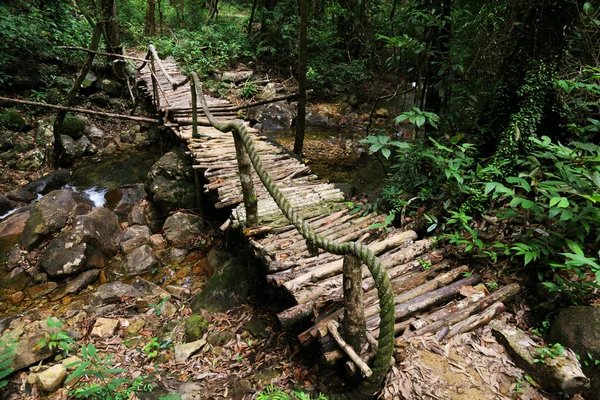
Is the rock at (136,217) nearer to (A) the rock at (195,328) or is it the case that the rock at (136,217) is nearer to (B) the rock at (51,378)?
(A) the rock at (195,328)

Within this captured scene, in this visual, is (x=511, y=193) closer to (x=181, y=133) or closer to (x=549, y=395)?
(x=549, y=395)

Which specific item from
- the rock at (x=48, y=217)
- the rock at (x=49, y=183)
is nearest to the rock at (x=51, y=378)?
the rock at (x=48, y=217)

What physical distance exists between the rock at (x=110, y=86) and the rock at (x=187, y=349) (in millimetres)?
12244

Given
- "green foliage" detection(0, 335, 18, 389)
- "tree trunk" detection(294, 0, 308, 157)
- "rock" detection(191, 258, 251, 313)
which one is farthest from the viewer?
"tree trunk" detection(294, 0, 308, 157)

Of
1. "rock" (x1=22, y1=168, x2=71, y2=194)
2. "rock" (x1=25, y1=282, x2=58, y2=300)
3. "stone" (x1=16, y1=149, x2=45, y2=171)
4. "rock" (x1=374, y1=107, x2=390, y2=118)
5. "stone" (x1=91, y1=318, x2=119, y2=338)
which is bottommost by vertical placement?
"rock" (x1=25, y1=282, x2=58, y2=300)

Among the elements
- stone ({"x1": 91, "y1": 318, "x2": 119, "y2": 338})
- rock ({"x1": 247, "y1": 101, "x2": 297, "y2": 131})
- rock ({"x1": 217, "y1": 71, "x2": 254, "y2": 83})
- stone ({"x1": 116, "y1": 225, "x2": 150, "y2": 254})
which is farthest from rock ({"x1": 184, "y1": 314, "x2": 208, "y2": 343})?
rock ({"x1": 217, "y1": 71, "x2": 254, "y2": 83})

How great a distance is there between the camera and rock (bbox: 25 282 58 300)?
569 centimetres

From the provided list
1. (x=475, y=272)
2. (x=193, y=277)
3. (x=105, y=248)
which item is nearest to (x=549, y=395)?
(x=475, y=272)

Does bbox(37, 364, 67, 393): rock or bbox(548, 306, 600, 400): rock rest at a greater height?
bbox(548, 306, 600, 400): rock

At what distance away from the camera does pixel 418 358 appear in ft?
8.61

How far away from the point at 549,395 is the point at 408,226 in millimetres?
2146

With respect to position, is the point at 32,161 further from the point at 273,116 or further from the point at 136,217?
the point at 273,116

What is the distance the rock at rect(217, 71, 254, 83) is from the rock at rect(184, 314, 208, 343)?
11.0m

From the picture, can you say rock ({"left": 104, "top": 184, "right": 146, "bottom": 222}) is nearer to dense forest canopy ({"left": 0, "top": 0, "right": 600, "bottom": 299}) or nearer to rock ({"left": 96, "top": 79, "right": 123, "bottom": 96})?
rock ({"left": 96, "top": 79, "right": 123, "bottom": 96})
